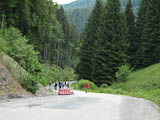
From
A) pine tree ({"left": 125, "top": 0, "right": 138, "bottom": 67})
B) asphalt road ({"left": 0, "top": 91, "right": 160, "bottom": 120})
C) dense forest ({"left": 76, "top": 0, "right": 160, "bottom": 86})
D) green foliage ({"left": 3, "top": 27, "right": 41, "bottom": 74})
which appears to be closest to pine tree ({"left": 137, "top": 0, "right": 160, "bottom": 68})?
dense forest ({"left": 76, "top": 0, "right": 160, "bottom": 86})

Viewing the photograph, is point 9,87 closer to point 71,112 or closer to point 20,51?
point 71,112

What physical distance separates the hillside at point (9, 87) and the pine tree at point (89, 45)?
30.3 meters

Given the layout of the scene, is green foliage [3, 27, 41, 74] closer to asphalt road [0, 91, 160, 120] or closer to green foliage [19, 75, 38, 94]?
green foliage [19, 75, 38, 94]

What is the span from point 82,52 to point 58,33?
2928 centimetres

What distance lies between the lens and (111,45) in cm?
4044

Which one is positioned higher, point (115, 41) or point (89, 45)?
point (89, 45)

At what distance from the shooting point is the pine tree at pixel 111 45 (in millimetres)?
39531

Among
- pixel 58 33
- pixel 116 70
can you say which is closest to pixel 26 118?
pixel 116 70

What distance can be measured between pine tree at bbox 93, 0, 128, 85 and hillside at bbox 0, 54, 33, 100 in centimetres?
2420

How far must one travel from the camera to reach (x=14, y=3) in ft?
96.1

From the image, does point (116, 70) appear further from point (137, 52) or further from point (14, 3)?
point (14, 3)

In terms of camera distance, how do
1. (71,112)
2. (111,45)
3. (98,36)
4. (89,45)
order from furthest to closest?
(89,45) < (98,36) < (111,45) < (71,112)

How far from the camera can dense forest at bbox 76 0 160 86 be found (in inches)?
1575

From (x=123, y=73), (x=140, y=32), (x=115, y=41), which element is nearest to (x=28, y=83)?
(x=123, y=73)
